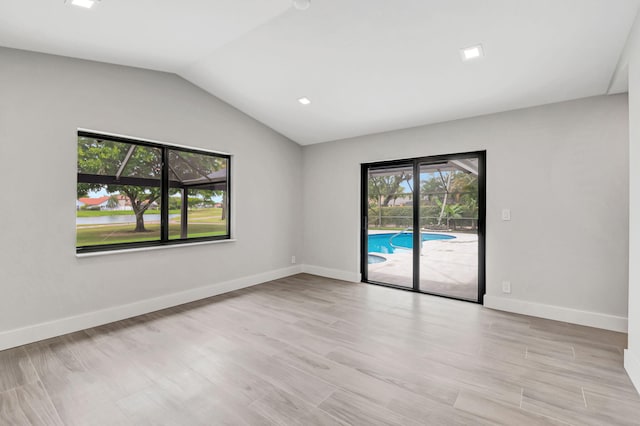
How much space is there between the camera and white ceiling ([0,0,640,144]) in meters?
2.21

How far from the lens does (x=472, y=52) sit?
8.61ft

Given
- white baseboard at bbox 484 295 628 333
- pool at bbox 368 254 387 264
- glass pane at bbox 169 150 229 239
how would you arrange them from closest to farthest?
white baseboard at bbox 484 295 628 333 → glass pane at bbox 169 150 229 239 → pool at bbox 368 254 387 264

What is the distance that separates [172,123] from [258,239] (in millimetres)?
2096

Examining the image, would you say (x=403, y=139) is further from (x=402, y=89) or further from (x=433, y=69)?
(x=433, y=69)

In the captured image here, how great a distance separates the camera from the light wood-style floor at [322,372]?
1.76m

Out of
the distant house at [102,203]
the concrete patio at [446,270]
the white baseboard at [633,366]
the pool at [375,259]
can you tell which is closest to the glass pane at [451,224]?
the concrete patio at [446,270]

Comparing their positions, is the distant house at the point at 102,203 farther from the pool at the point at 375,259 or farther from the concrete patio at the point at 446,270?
the pool at the point at 375,259

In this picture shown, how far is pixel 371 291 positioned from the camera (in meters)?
4.34

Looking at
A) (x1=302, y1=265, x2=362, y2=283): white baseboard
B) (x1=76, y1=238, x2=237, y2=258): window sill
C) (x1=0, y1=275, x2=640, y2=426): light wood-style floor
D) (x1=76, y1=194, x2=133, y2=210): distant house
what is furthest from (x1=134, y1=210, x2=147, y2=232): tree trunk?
(x1=302, y1=265, x2=362, y2=283): white baseboard

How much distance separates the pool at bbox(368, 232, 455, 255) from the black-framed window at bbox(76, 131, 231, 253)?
246cm

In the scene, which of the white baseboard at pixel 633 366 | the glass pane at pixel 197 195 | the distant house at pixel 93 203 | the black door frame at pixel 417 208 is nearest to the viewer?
the white baseboard at pixel 633 366

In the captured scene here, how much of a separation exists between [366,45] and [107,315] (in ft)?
12.5

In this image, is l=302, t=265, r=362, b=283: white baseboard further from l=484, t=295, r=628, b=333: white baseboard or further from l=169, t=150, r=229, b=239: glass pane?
l=484, t=295, r=628, b=333: white baseboard

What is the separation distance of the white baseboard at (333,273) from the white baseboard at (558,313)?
1944mm
